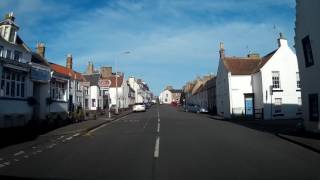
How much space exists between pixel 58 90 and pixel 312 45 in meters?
22.9

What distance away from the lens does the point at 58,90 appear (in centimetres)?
3647

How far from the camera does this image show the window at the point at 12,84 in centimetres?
2600

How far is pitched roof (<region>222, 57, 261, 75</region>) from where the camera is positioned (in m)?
50.6

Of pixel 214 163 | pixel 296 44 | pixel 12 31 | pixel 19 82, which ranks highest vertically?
pixel 12 31

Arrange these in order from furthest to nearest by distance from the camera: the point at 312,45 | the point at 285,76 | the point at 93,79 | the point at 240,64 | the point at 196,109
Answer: the point at 93,79 → the point at 196,109 → the point at 240,64 → the point at 285,76 → the point at 312,45

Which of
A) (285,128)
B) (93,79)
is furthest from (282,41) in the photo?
(93,79)

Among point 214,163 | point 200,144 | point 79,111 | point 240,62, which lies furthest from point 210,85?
point 214,163

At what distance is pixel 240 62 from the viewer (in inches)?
2101

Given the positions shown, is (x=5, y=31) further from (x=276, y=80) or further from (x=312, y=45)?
(x=276, y=80)

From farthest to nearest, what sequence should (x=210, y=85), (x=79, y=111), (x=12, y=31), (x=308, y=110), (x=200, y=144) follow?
(x=210, y=85)
(x=79, y=111)
(x=12, y=31)
(x=308, y=110)
(x=200, y=144)

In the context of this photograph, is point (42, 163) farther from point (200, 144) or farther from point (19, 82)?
point (19, 82)

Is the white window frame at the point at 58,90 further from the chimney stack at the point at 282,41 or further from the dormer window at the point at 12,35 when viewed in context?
the chimney stack at the point at 282,41

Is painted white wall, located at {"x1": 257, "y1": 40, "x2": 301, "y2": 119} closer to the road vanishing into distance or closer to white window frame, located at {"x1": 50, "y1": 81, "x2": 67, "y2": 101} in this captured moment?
white window frame, located at {"x1": 50, "y1": 81, "x2": 67, "y2": 101}

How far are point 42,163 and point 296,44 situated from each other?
18065mm
